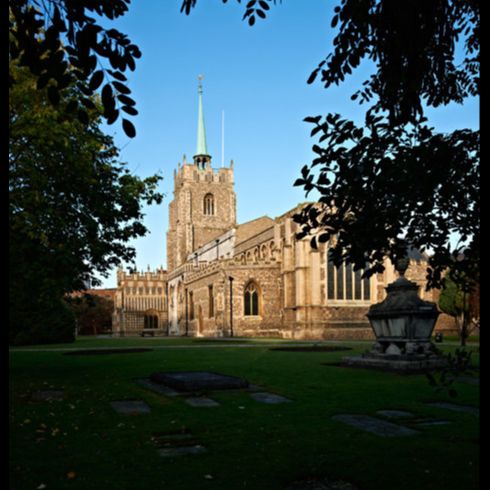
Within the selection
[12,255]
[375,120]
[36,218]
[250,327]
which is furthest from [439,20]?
[250,327]

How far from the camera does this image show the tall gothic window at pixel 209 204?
272 ft

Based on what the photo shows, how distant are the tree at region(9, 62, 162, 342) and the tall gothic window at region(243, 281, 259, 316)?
30269 mm

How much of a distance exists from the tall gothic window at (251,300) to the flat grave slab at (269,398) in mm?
33958

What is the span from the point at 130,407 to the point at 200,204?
73833mm

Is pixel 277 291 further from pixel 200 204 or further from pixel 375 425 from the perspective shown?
pixel 200 204

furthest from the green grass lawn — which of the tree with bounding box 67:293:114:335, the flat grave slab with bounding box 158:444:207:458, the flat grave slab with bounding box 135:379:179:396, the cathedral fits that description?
the tree with bounding box 67:293:114:335

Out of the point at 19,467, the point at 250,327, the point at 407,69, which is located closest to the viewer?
the point at 407,69

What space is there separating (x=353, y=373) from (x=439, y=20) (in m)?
10.7

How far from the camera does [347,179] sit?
14.9 feet

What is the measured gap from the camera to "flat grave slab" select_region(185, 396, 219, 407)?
8914 mm

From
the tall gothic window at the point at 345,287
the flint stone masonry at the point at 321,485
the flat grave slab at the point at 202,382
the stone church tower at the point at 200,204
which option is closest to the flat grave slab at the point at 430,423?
the flint stone masonry at the point at 321,485

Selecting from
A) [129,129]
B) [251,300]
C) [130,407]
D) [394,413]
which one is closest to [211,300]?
[251,300]

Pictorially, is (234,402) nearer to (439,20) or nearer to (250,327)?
(439,20)

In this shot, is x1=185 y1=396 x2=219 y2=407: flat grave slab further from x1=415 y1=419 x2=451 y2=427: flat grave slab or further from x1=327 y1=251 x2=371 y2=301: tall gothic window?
x1=327 y1=251 x2=371 y2=301: tall gothic window
